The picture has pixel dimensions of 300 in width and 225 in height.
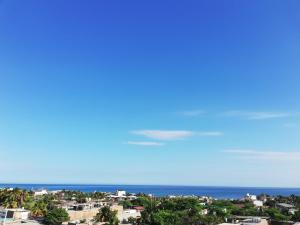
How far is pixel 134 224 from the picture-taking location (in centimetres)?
5031

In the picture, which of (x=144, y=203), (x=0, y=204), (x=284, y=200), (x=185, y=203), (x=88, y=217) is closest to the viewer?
(x=88, y=217)

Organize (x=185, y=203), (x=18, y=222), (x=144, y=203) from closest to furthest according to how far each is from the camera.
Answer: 1. (x=18, y=222)
2. (x=185, y=203)
3. (x=144, y=203)

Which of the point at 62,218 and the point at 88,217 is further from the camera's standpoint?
the point at 88,217

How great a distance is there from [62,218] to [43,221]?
2483mm

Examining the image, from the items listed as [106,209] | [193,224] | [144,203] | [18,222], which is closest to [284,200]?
[144,203]

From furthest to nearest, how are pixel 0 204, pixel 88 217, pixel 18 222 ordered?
pixel 0 204, pixel 88 217, pixel 18 222

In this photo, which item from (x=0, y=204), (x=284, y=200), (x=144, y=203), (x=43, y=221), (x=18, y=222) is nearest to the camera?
(x=18, y=222)

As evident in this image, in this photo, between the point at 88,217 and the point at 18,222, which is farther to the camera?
the point at 88,217

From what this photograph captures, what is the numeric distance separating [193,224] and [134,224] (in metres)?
7.94

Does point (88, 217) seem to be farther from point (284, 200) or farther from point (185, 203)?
point (284, 200)

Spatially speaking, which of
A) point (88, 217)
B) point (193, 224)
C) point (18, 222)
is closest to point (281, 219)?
point (193, 224)

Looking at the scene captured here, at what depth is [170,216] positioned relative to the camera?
170 ft

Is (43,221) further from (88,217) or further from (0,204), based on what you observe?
(0,204)

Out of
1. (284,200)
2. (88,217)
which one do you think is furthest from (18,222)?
(284,200)
